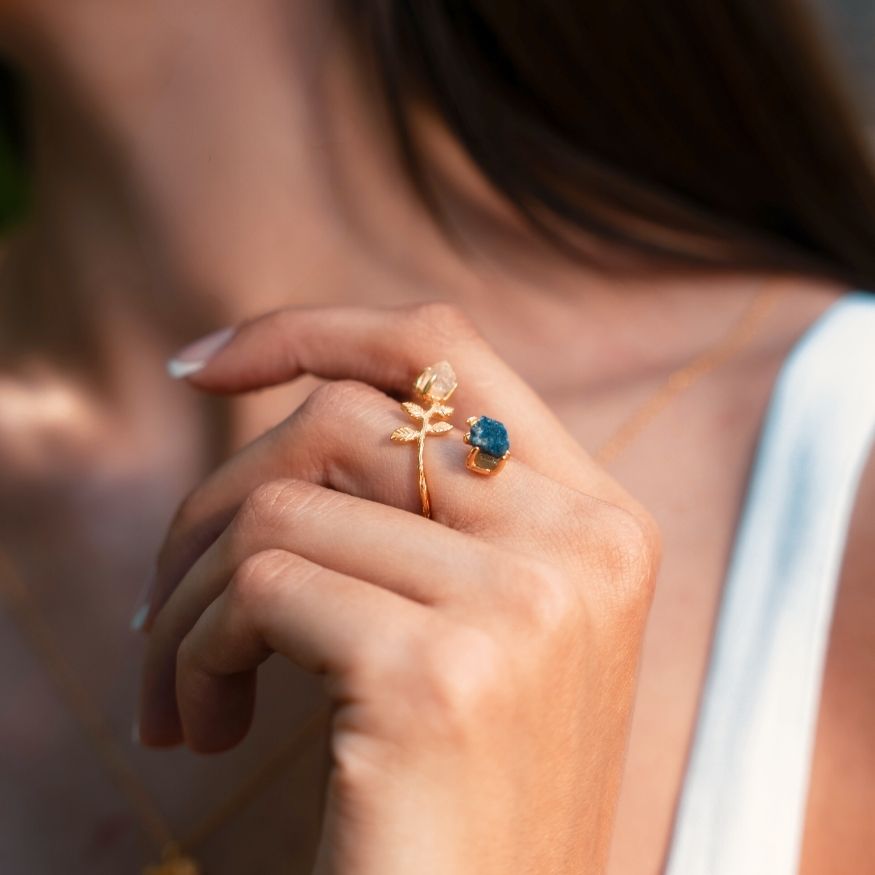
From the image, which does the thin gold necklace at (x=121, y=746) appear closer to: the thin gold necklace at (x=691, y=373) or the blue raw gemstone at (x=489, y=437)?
the thin gold necklace at (x=691, y=373)

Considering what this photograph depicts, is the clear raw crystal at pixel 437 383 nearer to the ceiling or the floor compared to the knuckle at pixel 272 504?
nearer to the ceiling

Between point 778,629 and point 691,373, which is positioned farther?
point 691,373

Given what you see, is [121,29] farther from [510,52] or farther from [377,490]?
[377,490]

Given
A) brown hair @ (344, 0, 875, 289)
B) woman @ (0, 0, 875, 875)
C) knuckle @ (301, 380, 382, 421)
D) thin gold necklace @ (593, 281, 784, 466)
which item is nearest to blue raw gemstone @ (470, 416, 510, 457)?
woman @ (0, 0, 875, 875)

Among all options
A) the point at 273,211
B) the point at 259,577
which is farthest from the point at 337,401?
the point at 273,211

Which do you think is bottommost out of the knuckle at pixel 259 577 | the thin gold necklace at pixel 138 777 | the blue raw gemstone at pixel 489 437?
the thin gold necklace at pixel 138 777

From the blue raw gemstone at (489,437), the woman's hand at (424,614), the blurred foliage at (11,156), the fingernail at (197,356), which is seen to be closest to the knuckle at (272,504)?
the woman's hand at (424,614)

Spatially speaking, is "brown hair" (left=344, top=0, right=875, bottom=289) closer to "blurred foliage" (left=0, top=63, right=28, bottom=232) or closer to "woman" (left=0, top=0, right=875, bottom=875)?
"woman" (left=0, top=0, right=875, bottom=875)

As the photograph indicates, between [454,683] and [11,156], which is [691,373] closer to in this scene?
[454,683]
